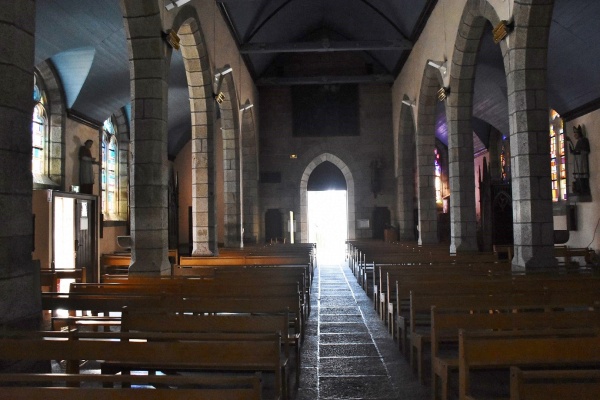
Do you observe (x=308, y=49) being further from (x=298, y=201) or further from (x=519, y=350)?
(x=519, y=350)

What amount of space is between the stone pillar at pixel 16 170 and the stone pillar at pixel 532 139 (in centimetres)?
601

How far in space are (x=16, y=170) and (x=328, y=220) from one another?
19252mm

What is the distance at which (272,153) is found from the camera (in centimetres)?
1941

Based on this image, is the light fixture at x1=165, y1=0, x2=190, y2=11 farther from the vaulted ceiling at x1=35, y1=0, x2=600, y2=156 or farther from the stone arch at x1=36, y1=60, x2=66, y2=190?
the stone arch at x1=36, y1=60, x2=66, y2=190

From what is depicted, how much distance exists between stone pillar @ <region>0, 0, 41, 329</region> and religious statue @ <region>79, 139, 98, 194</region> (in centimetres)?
886

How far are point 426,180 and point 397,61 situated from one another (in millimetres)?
4719

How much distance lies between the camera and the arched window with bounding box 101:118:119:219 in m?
14.5

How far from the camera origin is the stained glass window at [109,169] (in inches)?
571

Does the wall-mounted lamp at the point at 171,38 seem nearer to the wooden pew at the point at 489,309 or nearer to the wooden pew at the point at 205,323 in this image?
the wooden pew at the point at 205,323

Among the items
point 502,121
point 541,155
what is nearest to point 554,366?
point 541,155

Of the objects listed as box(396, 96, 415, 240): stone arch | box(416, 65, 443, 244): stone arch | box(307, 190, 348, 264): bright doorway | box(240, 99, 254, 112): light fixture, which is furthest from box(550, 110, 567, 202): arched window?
box(307, 190, 348, 264): bright doorway

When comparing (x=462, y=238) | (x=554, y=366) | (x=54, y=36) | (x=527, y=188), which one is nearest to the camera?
(x=554, y=366)

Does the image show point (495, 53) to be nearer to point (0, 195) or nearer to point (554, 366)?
point (554, 366)

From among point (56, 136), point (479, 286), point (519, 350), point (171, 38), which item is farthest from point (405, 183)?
point (519, 350)
